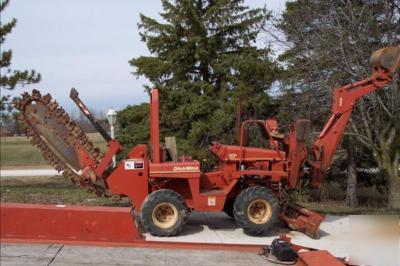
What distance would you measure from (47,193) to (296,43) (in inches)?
348

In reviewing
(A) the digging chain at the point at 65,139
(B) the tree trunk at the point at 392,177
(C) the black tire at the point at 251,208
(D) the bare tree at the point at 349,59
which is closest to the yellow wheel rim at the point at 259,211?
(C) the black tire at the point at 251,208

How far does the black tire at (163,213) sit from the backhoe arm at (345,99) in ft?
9.36

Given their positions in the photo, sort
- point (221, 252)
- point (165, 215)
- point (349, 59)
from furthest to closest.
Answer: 1. point (349, 59)
2. point (165, 215)
3. point (221, 252)

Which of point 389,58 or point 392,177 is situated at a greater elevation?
point 389,58

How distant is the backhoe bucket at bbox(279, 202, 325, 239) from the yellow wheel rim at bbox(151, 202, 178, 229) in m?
2.14

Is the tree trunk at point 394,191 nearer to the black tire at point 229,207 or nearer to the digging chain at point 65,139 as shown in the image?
the black tire at point 229,207

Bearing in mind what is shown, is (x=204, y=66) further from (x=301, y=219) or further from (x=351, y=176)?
(x=301, y=219)

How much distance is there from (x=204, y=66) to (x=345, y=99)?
419 inches

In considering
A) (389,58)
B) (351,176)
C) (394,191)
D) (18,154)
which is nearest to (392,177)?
(394,191)

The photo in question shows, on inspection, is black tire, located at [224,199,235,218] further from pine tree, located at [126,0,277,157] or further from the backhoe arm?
pine tree, located at [126,0,277,157]

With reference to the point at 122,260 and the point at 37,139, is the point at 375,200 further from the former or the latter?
the point at 122,260

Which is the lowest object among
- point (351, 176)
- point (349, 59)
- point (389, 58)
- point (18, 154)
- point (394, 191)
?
point (394, 191)

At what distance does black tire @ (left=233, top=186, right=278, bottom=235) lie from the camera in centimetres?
1013

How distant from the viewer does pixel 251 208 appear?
10.3 m
